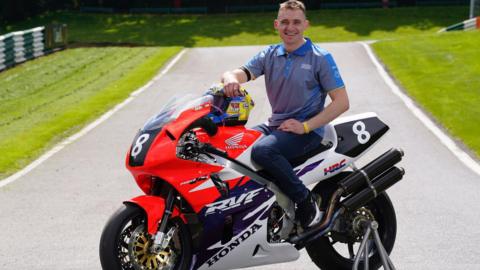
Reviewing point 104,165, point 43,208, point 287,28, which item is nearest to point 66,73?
point 104,165

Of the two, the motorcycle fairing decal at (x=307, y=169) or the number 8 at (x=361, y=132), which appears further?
the number 8 at (x=361, y=132)

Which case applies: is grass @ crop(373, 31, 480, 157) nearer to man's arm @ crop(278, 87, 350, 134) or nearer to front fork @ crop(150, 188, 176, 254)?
man's arm @ crop(278, 87, 350, 134)

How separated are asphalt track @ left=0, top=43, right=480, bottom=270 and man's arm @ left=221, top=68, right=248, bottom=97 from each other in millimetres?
1805

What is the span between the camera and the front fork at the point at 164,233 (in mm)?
6074

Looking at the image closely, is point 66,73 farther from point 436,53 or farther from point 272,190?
point 272,190

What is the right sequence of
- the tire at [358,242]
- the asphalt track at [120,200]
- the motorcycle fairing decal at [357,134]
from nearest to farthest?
the motorcycle fairing decal at [357,134]
the tire at [358,242]
the asphalt track at [120,200]

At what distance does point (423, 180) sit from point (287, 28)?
4969 millimetres

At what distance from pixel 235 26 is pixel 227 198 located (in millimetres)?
44117

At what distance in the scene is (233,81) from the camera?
6480mm

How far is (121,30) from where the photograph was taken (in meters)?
49.4

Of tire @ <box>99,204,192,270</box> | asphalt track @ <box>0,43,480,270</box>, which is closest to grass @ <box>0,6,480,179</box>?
asphalt track @ <box>0,43,480,270</box>

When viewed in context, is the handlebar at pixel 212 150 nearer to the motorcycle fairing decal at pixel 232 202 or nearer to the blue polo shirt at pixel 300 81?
the motorcycle fairing decal at pixel 232 202

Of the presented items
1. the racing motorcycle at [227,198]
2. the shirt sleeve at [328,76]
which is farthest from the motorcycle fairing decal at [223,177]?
the shirt sleeve at [328,76]

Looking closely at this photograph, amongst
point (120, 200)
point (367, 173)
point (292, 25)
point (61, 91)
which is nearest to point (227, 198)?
point (367, 173)
